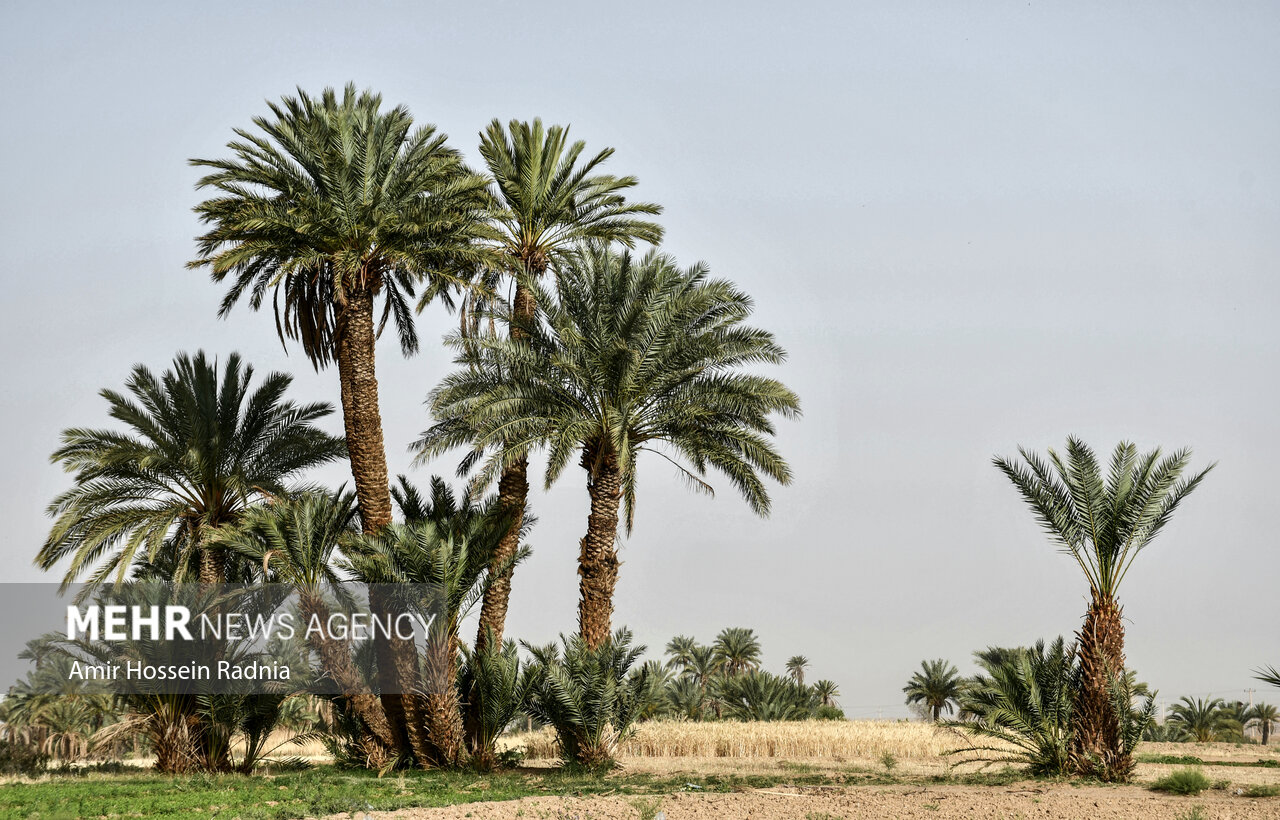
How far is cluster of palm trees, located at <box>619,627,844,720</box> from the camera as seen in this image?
4444cm

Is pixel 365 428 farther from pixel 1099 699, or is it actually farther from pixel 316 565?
pixel 1099 699

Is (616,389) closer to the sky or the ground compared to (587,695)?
closer to the sky

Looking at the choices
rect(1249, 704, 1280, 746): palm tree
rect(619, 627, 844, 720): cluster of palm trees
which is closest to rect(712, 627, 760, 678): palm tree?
rect(619, 627, 844, 720): cluster of palm trees

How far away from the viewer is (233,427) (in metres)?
26.6

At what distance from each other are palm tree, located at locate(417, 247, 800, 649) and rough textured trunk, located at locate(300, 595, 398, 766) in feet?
15.9

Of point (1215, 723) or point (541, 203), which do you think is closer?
point (541, 203)

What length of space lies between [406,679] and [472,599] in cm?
218

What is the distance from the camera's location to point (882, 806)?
15.0m

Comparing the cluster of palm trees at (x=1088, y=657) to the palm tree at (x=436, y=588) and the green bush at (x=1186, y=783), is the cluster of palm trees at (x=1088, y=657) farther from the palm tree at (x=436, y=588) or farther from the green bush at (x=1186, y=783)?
the palm tree at (x=436, y=588)

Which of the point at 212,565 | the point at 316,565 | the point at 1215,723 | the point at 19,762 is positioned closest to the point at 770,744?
the point at 316,565

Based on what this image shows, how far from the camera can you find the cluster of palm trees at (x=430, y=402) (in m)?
22.7

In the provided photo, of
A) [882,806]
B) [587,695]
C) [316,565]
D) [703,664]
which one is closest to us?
[882,806]

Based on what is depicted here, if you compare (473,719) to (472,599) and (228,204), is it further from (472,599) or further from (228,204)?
(228,204)

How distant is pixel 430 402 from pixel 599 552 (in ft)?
17.1
